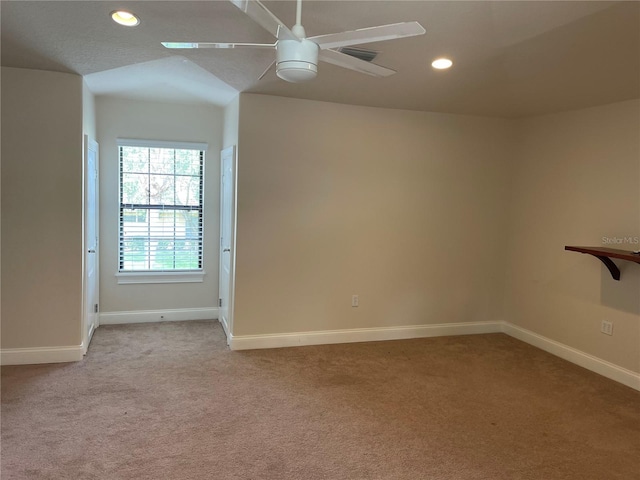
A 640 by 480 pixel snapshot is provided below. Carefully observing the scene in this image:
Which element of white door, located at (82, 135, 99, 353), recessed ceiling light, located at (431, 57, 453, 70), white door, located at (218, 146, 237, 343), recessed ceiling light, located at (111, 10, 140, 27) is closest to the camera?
recessed ceiling light, located at (111, 10, 140, 27)

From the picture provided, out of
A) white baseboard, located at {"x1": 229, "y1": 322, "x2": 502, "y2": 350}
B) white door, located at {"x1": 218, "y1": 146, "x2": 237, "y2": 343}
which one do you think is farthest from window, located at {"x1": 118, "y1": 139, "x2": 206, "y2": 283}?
white baseboard, located at {"x1": 229, "y1": 322, "x2": 502, "y2": 350}

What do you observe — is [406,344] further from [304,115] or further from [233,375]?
[304,115]

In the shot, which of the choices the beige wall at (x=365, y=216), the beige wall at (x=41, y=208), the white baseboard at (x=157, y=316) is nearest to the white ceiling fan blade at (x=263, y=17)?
the beige wall at (x=365, y=216)

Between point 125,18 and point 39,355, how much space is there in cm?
283

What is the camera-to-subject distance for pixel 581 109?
415 centimetres

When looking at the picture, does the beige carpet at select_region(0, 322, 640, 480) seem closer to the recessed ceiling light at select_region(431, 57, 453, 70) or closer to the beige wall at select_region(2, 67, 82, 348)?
the beige wall at select_region(2, 67, 82, 348)

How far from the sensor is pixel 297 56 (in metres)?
1.80

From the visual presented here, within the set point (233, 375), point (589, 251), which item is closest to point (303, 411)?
point (233, 375)

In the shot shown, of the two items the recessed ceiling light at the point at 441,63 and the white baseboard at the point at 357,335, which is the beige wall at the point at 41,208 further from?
the recessed ceiling light at the point at 441,63

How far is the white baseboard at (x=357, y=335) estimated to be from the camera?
4262 mm

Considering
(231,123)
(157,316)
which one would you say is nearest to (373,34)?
(231,123)

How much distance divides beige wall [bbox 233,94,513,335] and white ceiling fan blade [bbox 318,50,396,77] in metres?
2.14

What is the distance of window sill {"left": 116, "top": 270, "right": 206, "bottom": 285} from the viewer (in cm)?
490

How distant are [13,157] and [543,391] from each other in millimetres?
4636
